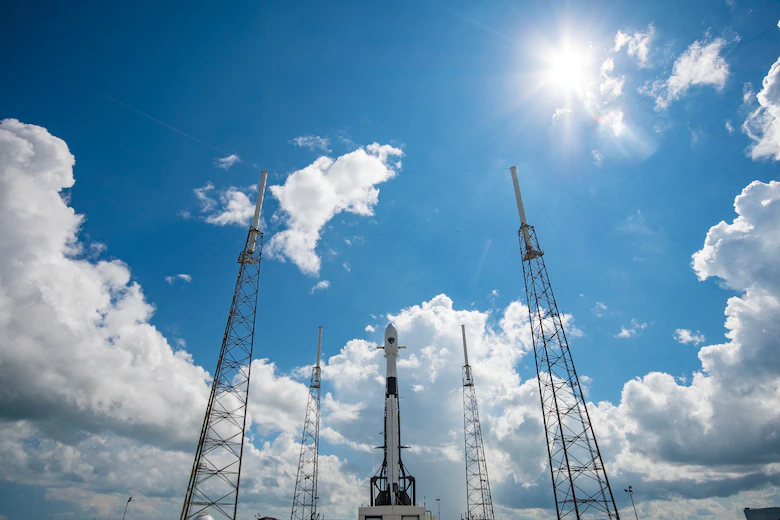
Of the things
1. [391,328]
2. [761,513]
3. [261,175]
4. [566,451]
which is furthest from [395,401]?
[761,513]

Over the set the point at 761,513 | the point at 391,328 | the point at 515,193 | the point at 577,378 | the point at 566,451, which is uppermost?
the point at 515,193

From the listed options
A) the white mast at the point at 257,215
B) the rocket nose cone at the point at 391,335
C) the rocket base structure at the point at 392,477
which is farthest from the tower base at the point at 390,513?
the white mast at the point at 257,215

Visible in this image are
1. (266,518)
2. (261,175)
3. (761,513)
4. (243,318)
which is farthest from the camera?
(761,513)

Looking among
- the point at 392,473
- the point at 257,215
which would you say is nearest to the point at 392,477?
the point at 392,473

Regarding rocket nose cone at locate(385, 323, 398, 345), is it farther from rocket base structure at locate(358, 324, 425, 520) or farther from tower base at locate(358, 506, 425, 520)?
tower base at locate(358, 506, 425, 520)

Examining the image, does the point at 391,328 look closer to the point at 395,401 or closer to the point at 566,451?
the point at 395,401

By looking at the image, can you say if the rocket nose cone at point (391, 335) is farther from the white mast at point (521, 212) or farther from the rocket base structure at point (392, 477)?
the white mast at point (521, 212)

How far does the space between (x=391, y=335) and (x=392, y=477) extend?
18.1 meters

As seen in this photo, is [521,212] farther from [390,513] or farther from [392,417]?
[390,513]

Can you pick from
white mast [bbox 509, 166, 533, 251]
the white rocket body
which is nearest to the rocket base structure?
the white rocket body

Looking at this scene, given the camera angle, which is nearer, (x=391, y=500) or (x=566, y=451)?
(x=566, y=451)

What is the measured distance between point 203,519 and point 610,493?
1525 inches

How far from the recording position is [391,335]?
6116 centimetres

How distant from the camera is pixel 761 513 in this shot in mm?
71375
